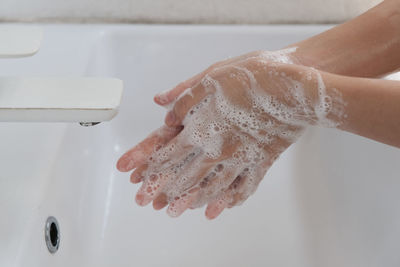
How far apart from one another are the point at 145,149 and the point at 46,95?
9.5 inches

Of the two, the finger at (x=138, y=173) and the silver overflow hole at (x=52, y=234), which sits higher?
the finger at (x=138, y=173)

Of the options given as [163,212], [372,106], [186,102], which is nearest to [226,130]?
[186,102]

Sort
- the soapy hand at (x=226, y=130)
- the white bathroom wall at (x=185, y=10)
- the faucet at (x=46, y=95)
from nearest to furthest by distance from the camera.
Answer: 1. the faucet at (x=46, y=95)
2. the soapy hand at (x=226, y=130)
3. the white bathroom wall at (x=185, y=10)

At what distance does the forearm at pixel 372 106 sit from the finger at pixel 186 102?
0.62 feet

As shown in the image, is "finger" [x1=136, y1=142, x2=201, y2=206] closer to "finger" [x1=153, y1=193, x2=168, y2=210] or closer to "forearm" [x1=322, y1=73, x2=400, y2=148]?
"finger" [x1=153, y1=193, x2=168, y2=210]

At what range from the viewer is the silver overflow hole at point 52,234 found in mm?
630

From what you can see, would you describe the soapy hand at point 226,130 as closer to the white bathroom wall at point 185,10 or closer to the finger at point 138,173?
the finger at point 138,173

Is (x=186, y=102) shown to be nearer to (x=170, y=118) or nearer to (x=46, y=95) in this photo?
(x=170, y=118)

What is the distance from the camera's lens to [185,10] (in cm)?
101

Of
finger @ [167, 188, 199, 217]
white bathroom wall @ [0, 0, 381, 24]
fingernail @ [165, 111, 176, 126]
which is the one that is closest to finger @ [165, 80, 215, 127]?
fingernail @ [165, 111, 176, 126]

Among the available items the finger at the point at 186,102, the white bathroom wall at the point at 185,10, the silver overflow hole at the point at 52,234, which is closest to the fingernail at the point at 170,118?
the finger at the point at 186,102

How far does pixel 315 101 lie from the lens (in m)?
0.60

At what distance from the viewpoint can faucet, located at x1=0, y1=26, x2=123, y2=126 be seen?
1.57ft

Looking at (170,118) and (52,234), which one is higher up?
(170,118)
